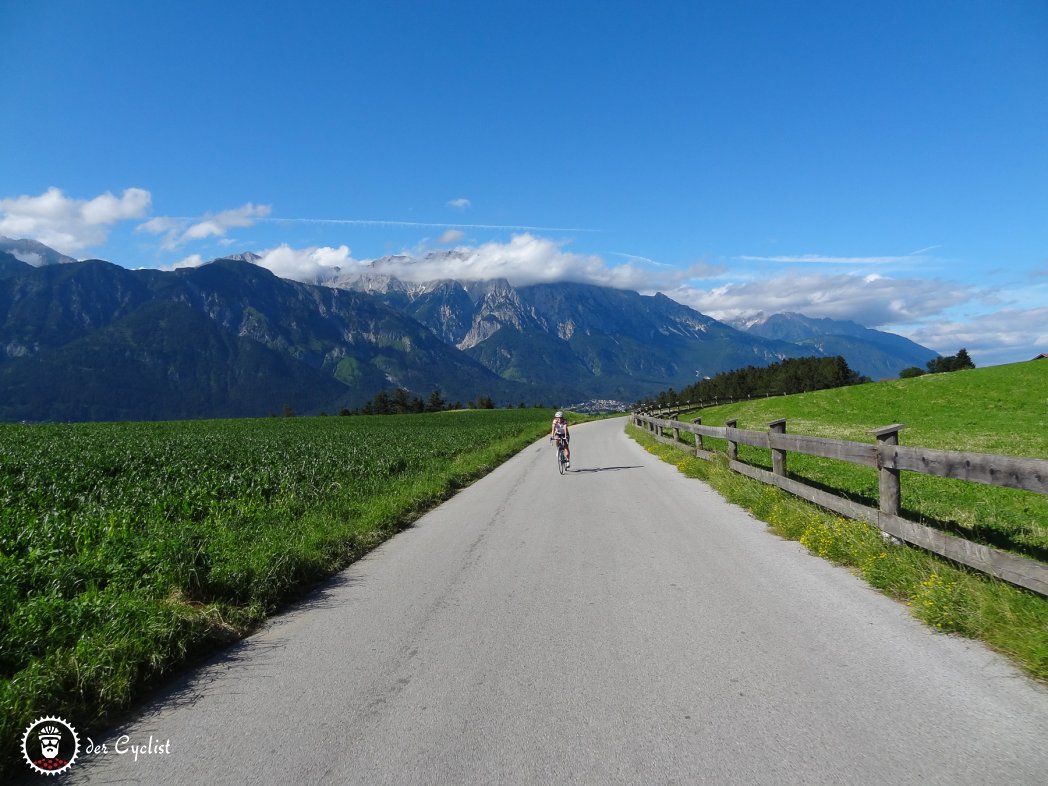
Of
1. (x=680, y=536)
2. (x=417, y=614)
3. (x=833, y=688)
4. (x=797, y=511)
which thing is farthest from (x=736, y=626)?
(x=797, y=511)

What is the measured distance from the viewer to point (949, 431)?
79.2 feet

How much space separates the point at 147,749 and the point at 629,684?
8.86 feet

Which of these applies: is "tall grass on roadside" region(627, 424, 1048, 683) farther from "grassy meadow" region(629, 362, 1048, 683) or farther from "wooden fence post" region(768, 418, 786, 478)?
"wooden fence post" region(768, 418, 786, 478)

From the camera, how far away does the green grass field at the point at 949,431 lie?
333 inches

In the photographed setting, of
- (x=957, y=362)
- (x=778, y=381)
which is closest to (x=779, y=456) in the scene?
(x=778, y=381)

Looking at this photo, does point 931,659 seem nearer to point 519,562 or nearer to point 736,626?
point 736,626

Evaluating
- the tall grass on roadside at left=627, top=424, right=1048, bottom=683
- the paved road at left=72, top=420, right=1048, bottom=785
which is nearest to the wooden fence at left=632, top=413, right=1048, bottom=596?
the tall grass on roadside at left=627, top=424, right=1048, bottom=683

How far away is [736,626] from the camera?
4.82m

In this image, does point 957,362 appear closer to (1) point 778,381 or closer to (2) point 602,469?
(1) point 778,381

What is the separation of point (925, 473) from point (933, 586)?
2022mm

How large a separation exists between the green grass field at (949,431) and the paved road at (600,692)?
3460 mm
